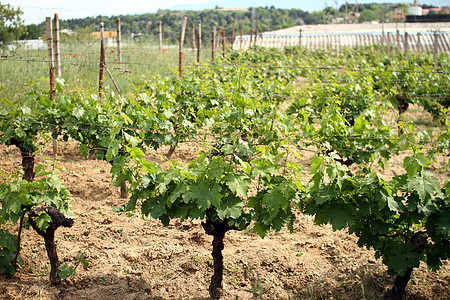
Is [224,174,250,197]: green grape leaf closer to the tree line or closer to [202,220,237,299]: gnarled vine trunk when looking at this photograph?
[202,220,237,299]: gnarled vine trunk

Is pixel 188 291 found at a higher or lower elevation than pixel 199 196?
lower

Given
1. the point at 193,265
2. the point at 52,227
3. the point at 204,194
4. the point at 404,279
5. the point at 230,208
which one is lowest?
the point at 193,265

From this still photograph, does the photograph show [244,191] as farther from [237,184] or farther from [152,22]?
[152,22]

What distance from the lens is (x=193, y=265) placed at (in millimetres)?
4320

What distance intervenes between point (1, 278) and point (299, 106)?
430cm

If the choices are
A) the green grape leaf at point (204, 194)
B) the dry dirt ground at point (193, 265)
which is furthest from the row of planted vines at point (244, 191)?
the dry dirt ground at point (193, 265)

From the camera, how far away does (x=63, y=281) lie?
4.05 m

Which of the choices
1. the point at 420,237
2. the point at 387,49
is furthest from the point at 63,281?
the point at 387,49

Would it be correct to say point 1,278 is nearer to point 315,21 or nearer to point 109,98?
point 109,98

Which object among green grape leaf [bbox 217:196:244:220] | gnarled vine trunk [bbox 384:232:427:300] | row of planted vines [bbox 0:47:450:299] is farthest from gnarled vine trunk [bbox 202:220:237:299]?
gnarled vine trunk [bbox 384:232:427:300]

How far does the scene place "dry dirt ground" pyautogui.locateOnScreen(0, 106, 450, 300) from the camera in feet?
12.9

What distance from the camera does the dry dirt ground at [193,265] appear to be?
3938mm

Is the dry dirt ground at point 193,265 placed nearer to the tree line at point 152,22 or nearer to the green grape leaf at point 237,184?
the green grape leaf at point 237,184

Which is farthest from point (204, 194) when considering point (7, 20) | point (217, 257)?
point (7, 20)
